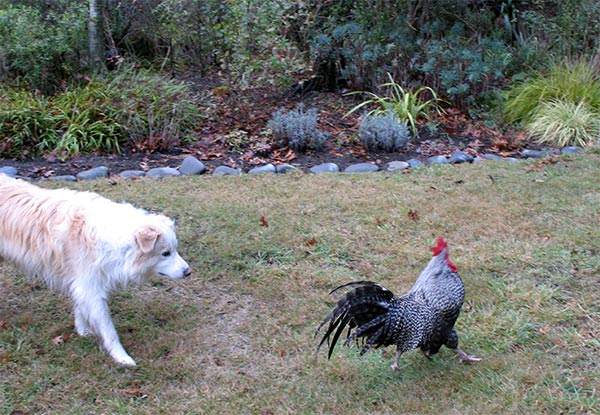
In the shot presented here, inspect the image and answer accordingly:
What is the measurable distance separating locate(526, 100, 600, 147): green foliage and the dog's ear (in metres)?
6.50

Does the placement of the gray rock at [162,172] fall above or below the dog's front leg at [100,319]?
below

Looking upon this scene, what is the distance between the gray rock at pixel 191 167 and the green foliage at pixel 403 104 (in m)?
2.53

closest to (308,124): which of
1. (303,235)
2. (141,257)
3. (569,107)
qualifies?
(303,235)

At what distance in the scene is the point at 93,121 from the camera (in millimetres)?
7977

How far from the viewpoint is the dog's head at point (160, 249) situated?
3732 mm

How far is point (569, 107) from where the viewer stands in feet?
29.1

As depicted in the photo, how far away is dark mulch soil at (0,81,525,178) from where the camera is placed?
7531 mm

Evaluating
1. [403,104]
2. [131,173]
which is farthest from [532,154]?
[131,173]

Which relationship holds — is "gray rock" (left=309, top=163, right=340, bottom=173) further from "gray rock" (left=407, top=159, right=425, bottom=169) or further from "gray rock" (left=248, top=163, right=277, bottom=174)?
"gray rock" (left=407, top=159, right=425, bottom=169)

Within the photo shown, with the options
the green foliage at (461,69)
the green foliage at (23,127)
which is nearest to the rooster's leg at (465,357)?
the green foliage at (23,127)

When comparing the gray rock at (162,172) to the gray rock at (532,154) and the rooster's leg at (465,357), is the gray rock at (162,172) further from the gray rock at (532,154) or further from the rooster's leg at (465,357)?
the gray rock at (532,154)

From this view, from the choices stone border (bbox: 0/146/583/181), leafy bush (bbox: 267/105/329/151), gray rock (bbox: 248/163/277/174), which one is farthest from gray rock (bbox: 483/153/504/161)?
gray rock (bbox: 248/163/277/174)

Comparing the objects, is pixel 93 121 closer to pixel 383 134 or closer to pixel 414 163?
pixel 383 134

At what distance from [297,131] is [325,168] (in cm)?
69
